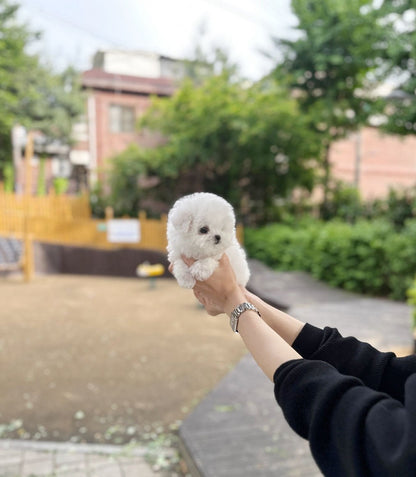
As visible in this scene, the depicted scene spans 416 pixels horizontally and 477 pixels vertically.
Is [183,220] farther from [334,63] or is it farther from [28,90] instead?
[28,90]

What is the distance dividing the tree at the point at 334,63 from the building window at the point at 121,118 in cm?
890

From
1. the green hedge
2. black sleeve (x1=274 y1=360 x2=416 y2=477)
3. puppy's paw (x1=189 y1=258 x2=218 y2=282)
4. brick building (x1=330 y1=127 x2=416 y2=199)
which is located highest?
brick building (x1=330 y1=127 x2=416 y2=199)

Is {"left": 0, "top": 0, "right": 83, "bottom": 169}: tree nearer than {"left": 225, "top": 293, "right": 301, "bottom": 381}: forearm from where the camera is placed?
No

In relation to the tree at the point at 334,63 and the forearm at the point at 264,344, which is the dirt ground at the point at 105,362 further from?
the tree at the point at 334,63

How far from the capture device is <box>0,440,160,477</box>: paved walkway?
11.6 feet

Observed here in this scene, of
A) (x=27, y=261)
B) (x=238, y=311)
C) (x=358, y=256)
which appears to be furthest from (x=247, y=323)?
(x=27, y=261)

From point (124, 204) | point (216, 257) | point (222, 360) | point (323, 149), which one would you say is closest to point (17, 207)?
point (124, 204)

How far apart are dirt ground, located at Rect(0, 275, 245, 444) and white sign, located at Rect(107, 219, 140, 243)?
373cm

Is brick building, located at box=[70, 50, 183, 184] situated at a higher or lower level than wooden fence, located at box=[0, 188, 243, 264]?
higher

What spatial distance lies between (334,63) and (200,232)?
13779mm

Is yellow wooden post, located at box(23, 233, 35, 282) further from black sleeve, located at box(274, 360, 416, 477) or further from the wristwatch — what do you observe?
black sleeve, located at box(274, 360, 416, 477)

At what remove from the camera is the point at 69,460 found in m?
3.73

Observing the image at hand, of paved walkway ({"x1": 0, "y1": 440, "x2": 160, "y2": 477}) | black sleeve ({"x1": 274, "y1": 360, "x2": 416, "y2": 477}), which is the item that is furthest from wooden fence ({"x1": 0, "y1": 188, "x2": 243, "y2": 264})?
black sleeve ({"x1": 274, "y1": 360, "x2": 416, "y2": 477})

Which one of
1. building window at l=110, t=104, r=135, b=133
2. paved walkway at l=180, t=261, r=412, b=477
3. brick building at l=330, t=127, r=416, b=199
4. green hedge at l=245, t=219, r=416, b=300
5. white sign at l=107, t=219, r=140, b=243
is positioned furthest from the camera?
brick building at l=330, t=127, r=416, b=199
